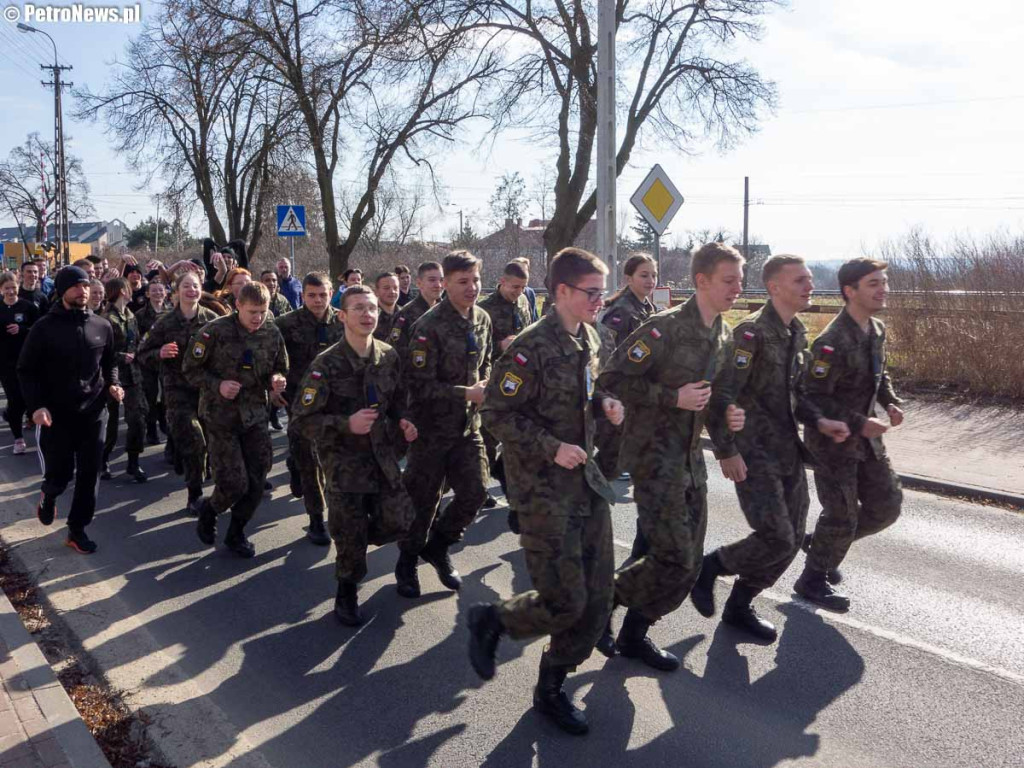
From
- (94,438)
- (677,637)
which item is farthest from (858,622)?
(94,438)

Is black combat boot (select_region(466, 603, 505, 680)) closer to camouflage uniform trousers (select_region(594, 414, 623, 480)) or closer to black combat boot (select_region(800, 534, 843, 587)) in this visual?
black combat boot (select_region(800, 534, 843, 587))

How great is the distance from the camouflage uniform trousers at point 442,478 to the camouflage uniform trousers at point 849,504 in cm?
208

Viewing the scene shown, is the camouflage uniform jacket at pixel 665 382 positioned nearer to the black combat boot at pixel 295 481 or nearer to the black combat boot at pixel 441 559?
the black combat boot at pixel 441 559

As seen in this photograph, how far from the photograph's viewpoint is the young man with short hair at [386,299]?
311 inches

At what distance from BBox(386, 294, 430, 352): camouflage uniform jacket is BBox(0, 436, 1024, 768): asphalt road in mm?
1585

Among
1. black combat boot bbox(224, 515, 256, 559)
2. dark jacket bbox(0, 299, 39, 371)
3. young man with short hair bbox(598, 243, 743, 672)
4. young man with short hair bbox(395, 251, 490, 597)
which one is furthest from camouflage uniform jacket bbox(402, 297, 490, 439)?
dark jacket bbox(0, 299, 39, 371)

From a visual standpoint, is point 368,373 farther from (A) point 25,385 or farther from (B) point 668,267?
(B) point 668,267

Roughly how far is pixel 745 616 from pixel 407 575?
6.95ft

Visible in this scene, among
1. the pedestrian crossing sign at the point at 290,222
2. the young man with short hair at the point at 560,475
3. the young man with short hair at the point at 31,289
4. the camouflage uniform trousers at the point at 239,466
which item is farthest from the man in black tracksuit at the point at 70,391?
the pedestrian crossing sign at the point at 290,222

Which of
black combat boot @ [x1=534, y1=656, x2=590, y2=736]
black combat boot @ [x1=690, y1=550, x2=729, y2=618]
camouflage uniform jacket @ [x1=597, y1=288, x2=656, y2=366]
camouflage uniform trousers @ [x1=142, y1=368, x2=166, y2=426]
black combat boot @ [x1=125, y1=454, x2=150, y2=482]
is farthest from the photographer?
camouflage uniform trousers @ [x1=142, y1=368, x2=166, y2=426]

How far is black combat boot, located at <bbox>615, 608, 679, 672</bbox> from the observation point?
4.58m

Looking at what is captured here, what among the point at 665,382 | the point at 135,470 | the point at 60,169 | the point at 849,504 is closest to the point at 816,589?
the point at 849,504

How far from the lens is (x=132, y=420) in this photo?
9.05 metres

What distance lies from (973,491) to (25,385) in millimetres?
8084
